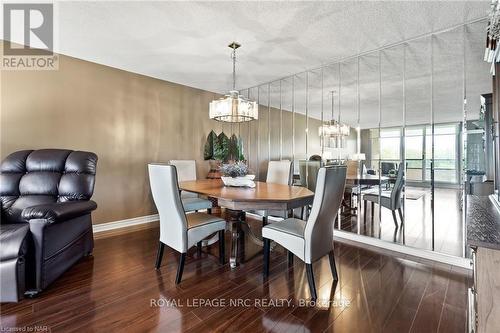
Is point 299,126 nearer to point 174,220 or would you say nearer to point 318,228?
point 318,228

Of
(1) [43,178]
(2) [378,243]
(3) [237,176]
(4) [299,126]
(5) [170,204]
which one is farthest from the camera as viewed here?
(4) [299,126]

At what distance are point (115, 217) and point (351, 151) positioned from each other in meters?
8.34

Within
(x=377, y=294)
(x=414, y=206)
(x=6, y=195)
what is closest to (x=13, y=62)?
(x=6, y=195)

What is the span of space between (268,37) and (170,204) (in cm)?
215

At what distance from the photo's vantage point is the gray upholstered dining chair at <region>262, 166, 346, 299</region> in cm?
177

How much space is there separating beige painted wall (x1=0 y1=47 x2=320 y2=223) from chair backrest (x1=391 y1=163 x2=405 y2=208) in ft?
11.0

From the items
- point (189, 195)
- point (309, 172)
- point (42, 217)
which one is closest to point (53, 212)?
point (42, 217)

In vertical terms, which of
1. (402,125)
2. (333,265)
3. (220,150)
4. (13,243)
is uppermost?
(402,125)

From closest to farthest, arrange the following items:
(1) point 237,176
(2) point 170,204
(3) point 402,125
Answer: (2) point 170,204 < (1) point 237,176 < (3) point 402,125

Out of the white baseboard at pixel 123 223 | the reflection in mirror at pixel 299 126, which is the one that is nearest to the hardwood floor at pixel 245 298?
the white baseboard at pixel 123 223

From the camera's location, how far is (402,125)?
3.14 m

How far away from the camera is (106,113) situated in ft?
11.4

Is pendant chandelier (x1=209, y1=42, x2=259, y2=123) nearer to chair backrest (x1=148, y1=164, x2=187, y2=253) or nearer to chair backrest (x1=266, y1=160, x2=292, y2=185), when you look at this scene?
chair backrest (x1=266, y1=160, x2=292, y2=185)

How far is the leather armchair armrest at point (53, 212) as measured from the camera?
1801 mm
